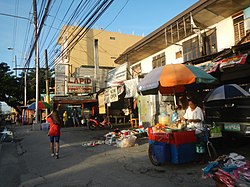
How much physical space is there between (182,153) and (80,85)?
16857mm

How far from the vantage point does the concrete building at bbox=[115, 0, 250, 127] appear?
382 inches

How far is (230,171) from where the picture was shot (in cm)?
367

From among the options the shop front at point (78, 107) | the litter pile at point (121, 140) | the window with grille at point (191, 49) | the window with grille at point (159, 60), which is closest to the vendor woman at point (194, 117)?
the litter pile at point (121, 140)

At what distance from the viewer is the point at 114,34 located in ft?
105

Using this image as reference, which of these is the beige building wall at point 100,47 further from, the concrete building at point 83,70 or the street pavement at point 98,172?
the street pavement at point 98,172

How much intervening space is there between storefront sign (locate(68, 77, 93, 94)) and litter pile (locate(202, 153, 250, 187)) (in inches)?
710

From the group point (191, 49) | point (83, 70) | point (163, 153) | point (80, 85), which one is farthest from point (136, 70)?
point (163, 153)

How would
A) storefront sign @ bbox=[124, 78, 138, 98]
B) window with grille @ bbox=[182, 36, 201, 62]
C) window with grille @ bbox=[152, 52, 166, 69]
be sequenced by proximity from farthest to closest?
window with grille @ bbox=[152, 52, 166, 69] < storefront sign @ bbox=[124, 78, 138, 98] < window with grille @ bbox=[182, 36, 201, 62]

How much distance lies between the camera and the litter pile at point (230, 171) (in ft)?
11.2

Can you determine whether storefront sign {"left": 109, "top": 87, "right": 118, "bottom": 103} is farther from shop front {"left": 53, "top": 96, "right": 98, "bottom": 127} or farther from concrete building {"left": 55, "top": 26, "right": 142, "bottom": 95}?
concrete building {"left": 55, "top": 26, "right": 142, "bottom": 95}

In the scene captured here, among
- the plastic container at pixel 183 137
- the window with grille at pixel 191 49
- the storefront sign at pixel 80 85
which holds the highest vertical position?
the window with grille at pixel 191 49

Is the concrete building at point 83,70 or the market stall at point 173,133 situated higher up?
the concrete building at point 83,70

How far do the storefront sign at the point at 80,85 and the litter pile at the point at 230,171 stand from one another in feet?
59.2

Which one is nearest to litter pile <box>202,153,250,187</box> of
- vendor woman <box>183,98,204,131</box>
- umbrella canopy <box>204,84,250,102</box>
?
vendor woman <box>183,98,204,131</box>
